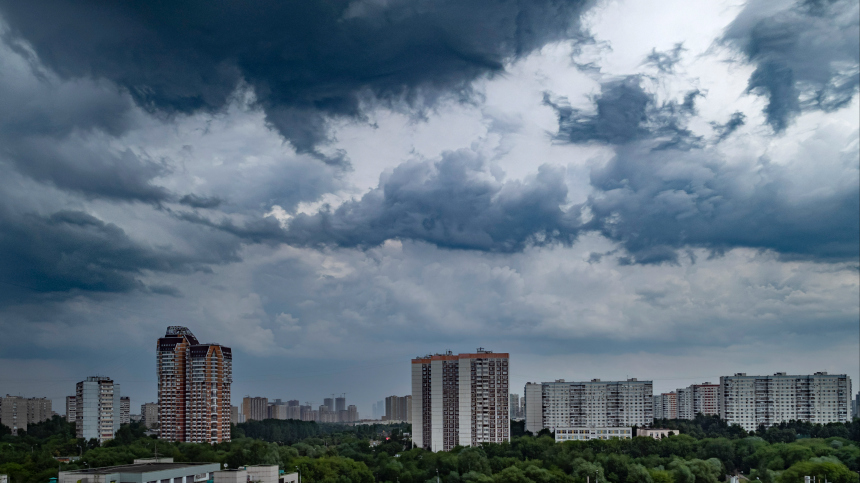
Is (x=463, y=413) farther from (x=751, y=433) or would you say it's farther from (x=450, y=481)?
(x=751, y=433)

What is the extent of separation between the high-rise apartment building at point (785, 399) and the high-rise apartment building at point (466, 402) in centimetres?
713

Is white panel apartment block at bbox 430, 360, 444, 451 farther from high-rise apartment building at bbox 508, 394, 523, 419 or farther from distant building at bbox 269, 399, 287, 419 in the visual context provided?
distant building at bbox 269, 399, 287, 419

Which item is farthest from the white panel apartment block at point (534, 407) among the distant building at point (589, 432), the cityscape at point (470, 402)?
the distant building at point (589, 432)

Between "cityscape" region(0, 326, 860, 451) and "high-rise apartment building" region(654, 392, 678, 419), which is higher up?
"cityscape" region(0, 326, 860, 451)

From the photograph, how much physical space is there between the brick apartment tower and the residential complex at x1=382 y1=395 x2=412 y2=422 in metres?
18.0

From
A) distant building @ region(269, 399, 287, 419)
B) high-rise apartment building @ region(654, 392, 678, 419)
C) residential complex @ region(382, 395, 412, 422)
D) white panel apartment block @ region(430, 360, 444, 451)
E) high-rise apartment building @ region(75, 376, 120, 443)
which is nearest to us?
white panel apartment block @ region(430, 360, 444, 451)

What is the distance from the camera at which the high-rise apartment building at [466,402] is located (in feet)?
48.8

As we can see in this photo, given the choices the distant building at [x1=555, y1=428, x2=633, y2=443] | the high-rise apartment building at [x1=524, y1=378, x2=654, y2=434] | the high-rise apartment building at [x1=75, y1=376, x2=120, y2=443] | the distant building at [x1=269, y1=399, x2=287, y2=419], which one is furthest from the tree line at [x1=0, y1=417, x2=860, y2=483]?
the distant building at [x1=269, y1=399, x2=287, y2=419]

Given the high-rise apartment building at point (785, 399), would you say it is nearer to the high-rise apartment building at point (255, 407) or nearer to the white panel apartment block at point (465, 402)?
the white panel apartment block at point (465, 402)

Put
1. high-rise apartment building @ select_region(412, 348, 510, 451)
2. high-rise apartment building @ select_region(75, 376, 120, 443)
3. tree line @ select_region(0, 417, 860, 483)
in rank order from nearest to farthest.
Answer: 1. tree line @ select_region(0, 417, 860, 483)
2. high-rise apartment building @ select_region(412, 348, 510, 451)
3. high-rise apartment building @ select_region(75, 376, 120, 443)

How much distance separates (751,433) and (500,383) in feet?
19.9

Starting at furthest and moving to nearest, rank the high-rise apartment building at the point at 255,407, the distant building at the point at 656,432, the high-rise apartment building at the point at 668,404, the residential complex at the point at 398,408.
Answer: the residential complex at the point at 398,408
the high-rise apartment building at the point at 255,407
the high-rise apartment building at the point at 668,404
the distant building at the point at 656,432

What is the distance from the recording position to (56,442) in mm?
13930

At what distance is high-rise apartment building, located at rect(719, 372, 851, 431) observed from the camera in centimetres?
1725
